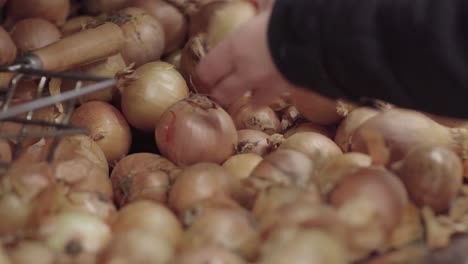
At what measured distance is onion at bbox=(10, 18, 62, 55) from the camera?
1.16 metres

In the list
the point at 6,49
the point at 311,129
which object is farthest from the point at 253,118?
the point at 6,49

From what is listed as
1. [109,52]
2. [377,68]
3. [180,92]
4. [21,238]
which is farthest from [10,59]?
[377,68]

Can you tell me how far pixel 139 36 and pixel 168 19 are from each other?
125 millimetres

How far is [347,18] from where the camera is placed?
65cm

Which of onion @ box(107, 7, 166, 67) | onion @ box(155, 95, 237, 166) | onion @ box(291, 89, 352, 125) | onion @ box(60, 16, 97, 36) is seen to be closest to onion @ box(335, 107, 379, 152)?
onion @ box(291, 89, 352, 125)

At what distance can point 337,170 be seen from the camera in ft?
2.31

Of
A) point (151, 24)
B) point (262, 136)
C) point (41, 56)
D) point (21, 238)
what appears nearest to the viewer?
point (21, 238)

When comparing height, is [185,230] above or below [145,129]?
above

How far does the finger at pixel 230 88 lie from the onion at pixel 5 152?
28 cm

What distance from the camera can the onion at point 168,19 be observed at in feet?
4.35

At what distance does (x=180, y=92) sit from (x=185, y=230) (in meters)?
0.48

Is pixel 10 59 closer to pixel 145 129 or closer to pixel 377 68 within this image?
pixel 145 129

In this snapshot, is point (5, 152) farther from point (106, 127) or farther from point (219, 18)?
point (219, 18)

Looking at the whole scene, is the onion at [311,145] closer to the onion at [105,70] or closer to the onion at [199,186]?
the onion at [199,186]
